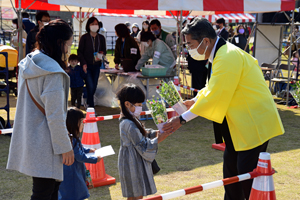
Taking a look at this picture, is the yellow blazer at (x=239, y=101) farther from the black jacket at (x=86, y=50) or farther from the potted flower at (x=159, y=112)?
the black jacket at (x=86, y=50)

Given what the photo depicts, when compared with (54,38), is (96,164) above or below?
below

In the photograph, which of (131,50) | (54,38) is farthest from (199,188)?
(131,50)

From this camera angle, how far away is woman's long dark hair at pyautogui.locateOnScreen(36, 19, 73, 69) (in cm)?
241

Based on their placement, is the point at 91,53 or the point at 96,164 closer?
the point at 96,164

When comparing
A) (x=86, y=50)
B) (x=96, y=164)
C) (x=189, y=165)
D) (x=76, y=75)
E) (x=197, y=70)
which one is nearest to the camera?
(x=96, y=164)

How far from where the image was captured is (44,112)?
2402 millimetres

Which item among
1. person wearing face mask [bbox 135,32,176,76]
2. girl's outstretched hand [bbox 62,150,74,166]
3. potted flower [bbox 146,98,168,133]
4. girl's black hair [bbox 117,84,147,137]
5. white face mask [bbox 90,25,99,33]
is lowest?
girl's outstretched hand [bbox 62,150,74,166]

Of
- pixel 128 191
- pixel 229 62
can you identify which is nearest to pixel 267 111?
pixel 229 62

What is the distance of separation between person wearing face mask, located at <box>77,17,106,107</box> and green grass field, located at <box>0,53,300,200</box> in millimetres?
1102

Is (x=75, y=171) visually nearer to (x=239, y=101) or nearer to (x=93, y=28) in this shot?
(x=239, y=101)

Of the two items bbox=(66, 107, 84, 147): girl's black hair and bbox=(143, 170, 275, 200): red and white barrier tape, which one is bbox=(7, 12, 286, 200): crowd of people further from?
bbox=(143, 170, 275, 200): red and white barrier tape

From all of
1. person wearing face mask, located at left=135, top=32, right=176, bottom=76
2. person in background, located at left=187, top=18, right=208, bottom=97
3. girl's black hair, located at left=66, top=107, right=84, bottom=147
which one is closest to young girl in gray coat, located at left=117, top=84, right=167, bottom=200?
girl's black hair, located at left=66, top=107, right=84, bottom=147

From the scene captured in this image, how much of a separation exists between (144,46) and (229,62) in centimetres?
615

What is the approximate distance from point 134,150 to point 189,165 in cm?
221
